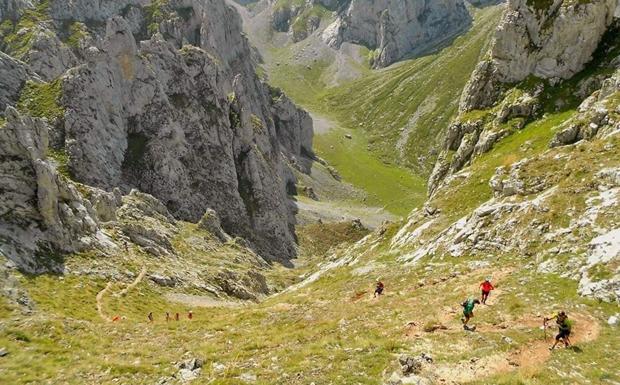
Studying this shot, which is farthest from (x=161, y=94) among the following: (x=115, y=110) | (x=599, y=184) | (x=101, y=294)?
(x=599, y=184)

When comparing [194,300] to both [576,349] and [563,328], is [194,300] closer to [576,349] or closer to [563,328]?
[563,328]

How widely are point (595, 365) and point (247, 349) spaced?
1813 centimetres

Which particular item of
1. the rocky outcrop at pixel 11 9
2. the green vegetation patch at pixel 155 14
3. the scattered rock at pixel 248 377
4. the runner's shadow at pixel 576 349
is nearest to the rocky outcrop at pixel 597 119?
the runner's shadow at pixel 576 349

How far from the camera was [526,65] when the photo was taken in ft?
227

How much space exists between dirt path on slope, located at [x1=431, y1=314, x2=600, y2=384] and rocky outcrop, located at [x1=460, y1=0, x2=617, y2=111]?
164ft

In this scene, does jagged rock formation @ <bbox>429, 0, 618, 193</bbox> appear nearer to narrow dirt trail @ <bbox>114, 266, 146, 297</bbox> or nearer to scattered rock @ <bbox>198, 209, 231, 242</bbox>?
narrow dirt trail @ <bbox>114, 266, 146, 297</bbox>

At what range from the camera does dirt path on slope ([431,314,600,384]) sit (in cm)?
2203

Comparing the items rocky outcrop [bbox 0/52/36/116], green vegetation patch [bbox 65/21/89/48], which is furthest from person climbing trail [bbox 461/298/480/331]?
green vegetation patch [bbox 65/21/89/48]

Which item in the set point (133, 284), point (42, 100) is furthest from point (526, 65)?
point (42, 100)

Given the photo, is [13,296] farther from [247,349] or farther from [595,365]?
[595,365]

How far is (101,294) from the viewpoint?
1989 inches

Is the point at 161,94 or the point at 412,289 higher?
the point at 161,94

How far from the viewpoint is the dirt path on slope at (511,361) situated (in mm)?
22031

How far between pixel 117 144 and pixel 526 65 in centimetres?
8358
